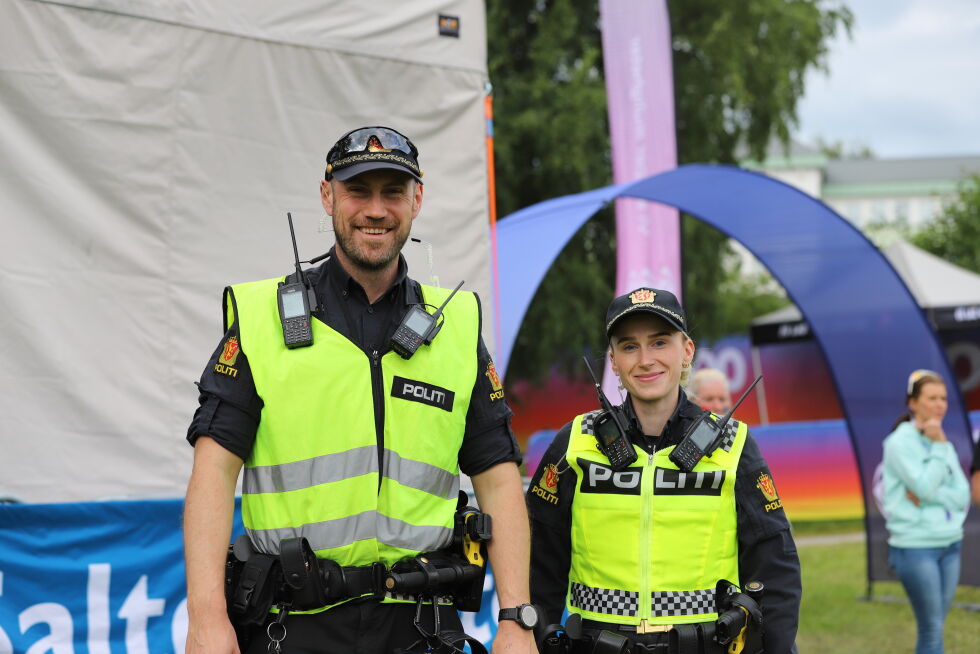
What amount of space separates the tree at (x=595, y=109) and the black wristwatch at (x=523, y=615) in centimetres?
1298

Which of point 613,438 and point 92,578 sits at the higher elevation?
point 613,438

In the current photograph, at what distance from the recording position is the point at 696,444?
3.44m

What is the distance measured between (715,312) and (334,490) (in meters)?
15.9

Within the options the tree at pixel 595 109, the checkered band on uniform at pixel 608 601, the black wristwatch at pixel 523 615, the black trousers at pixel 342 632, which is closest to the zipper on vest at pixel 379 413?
the black trousers at pixel 342 632

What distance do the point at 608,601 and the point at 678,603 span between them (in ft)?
0.73

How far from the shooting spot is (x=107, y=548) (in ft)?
16.2

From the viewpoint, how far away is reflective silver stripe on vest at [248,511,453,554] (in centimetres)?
280

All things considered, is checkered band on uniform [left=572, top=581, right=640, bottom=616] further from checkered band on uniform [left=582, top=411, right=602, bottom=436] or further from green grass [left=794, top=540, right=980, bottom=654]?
green grass [left=794, top=540, right=980, bottom=654]

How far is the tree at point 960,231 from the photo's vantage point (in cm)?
3222

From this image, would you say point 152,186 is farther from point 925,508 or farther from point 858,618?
point 858,618

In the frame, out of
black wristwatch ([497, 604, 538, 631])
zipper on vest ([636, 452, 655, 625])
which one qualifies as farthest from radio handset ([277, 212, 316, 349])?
zipper on vest ([636, 452, 655, 625])

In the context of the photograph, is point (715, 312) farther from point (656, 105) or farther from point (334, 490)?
point (334, 490)

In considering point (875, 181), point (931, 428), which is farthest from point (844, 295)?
point (875, 181)

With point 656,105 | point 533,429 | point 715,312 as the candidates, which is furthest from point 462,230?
point 533,429
